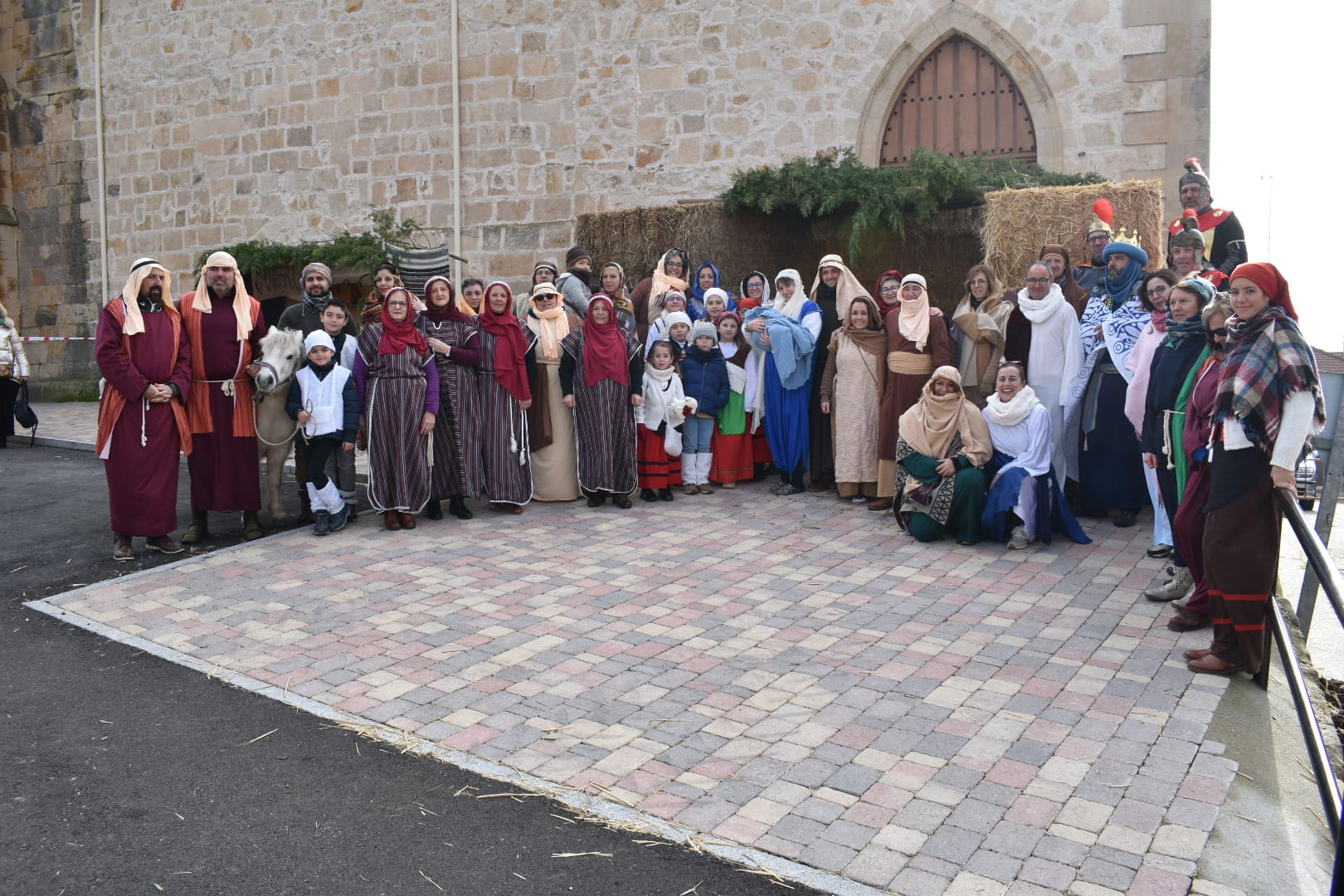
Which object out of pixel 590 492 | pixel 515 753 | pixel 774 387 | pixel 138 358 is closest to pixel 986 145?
pixel 774 387

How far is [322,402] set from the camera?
7.02 meters

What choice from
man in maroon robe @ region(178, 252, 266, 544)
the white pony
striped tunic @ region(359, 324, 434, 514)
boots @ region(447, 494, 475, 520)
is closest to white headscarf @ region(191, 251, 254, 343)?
man in maroon robe @ region(178, 252, 266, 544)

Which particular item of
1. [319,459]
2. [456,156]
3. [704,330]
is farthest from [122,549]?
[456,156]

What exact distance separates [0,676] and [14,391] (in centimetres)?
834

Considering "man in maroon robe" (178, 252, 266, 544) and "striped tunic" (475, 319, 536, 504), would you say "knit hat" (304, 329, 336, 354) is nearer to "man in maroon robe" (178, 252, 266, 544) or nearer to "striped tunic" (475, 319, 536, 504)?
"man in maroon robe" (178, 252, 266, 544)

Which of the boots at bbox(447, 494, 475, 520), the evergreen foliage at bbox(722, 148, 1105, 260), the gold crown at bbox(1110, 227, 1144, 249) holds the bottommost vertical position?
the boots at bbox(447, 494, 475, 520)

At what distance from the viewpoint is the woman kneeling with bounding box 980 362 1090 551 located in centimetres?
666

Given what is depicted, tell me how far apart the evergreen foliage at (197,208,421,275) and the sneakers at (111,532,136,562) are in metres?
5.83

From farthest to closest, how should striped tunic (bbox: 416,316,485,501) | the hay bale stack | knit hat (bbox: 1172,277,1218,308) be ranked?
1. the hay bale stack
2. striped tunic (bbox: 416,316,485,501)
3. knit hat (bbox: 1172,277,1218,308)

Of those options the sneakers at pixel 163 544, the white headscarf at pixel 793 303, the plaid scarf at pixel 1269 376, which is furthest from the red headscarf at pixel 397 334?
the plaid scarf at pixel 1269 376

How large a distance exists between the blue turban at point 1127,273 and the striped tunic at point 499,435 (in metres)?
4.09

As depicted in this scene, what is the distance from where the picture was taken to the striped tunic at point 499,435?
7680 millimetres

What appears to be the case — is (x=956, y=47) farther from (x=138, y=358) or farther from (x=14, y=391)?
(x=14, y=391)

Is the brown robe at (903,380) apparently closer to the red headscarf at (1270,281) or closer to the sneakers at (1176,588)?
the sneakers at (1176,588)
